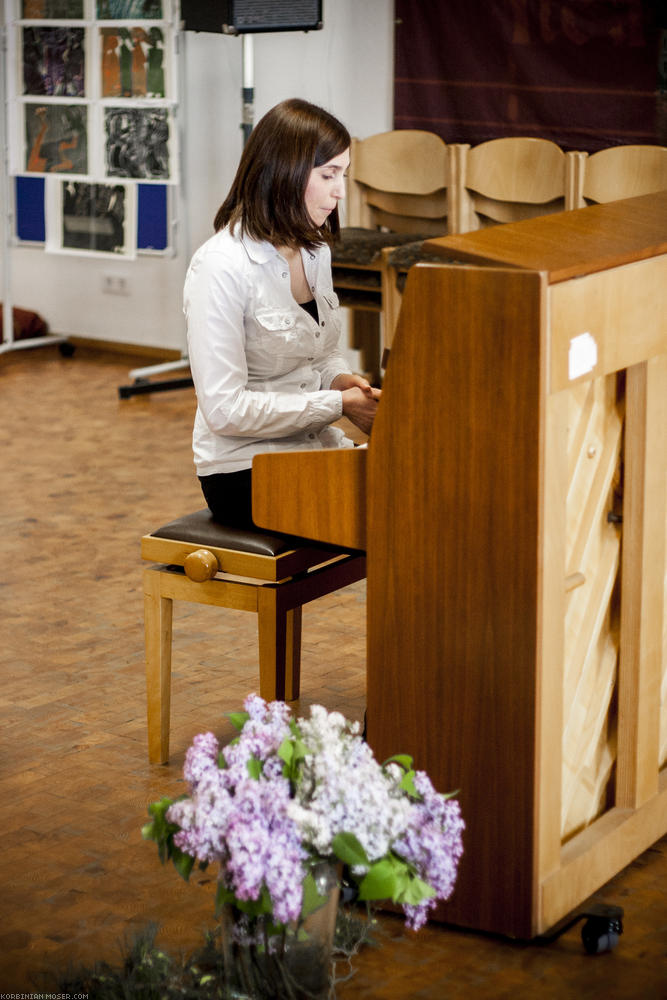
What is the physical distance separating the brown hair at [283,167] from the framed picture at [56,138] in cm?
454

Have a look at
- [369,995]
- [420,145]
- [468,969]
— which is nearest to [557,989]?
[468,969]

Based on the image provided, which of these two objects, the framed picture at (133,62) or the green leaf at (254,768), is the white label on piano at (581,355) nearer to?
the green leaf at (254,768)

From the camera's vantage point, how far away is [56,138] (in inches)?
282

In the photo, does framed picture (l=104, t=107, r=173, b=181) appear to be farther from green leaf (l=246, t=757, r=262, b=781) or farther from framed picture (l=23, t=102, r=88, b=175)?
green leaf (l=246, t=757, r=262, b=781)

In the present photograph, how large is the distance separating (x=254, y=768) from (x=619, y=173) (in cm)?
422

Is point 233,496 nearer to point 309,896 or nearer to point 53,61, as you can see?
point 309,896

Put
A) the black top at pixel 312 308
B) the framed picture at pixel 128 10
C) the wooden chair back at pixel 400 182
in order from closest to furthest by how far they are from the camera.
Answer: the black top at pixel 312 308 → the wooden chair back at pixel 400 182 → the framed picture at pixel 128 10

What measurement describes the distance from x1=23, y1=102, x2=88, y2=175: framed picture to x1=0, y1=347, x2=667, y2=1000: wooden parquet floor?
6.20 ft

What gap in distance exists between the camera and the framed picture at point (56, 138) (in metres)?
7.09

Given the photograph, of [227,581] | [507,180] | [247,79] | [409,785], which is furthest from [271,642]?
[247,79]

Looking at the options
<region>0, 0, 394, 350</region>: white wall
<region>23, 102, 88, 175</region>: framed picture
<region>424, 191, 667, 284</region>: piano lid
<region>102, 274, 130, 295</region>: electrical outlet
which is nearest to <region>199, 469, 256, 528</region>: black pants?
<region>424, 191, 667, 284</region>: piano lid

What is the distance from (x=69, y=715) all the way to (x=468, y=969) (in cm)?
132

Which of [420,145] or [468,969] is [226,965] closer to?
[468,969]

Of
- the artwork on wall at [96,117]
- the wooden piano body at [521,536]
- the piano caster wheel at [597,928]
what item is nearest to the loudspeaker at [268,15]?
the artwork on wall at [96,117]
